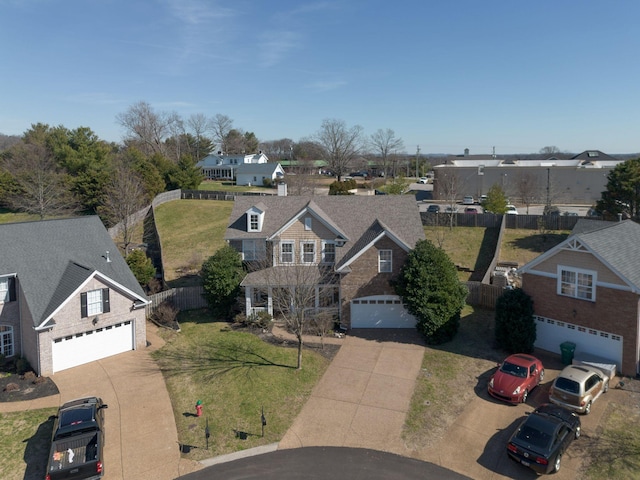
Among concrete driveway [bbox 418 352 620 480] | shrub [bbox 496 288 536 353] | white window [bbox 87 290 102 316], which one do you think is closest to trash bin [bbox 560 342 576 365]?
shrub [bbox 496 288 536 353]

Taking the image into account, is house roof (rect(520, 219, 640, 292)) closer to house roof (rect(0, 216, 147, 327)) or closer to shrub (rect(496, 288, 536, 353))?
shrub (rect(496, 288, 536, 353))

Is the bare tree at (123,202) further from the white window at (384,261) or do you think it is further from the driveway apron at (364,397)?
the driveway apron at (364,397)

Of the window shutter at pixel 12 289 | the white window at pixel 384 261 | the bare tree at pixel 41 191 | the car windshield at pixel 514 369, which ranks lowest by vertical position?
the car windshield at pixel 514 369

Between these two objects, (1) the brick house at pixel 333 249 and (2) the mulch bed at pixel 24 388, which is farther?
(1) the brick house at pixel 333 249

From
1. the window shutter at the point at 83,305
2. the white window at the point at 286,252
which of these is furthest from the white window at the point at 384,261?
the window shutter at the point at 83,305

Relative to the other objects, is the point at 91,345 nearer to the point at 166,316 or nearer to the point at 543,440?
the point at 166,316
